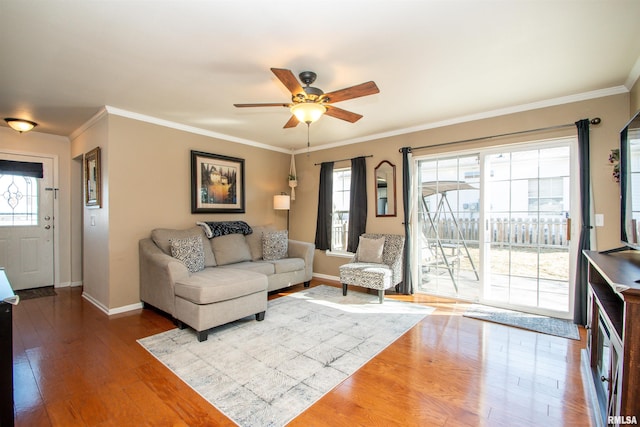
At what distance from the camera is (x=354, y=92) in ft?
7.59

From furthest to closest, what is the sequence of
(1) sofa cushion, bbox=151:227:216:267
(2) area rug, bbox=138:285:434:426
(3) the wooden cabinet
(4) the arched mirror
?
(4) the arched mirror < (1) sofa cushion, bbox=151:227:216:267 < (2) area rug, bbox=138:285:434:426 < (3) the wooden cabinet

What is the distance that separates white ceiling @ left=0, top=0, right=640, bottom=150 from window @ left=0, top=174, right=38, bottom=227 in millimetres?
1248

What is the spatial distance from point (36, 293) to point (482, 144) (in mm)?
6622

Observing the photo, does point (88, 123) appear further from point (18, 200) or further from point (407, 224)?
point (407, 224)

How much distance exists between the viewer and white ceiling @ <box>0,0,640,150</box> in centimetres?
181

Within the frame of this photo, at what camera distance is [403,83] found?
9.27 feet

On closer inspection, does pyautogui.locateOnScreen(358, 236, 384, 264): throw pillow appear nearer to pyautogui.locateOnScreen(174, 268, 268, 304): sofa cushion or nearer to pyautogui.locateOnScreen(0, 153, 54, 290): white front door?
pyautogui.locateOnScreen(174, 268, 268, 304): sofa cushion

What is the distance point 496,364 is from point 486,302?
160 centimetres

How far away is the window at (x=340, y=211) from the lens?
525 centimetres

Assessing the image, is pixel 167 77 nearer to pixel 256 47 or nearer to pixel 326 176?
pixel 256 47

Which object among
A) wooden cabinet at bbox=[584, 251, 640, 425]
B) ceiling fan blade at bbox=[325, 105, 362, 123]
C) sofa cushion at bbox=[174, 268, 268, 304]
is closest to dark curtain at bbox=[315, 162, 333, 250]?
sofa cushion at bbox=[174, 268, 268, 304]

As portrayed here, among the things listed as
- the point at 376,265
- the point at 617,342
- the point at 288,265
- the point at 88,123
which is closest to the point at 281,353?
the point at 288,265

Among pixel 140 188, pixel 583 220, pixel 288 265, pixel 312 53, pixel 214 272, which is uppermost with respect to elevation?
pixel 312 53

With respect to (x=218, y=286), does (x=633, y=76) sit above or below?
above
